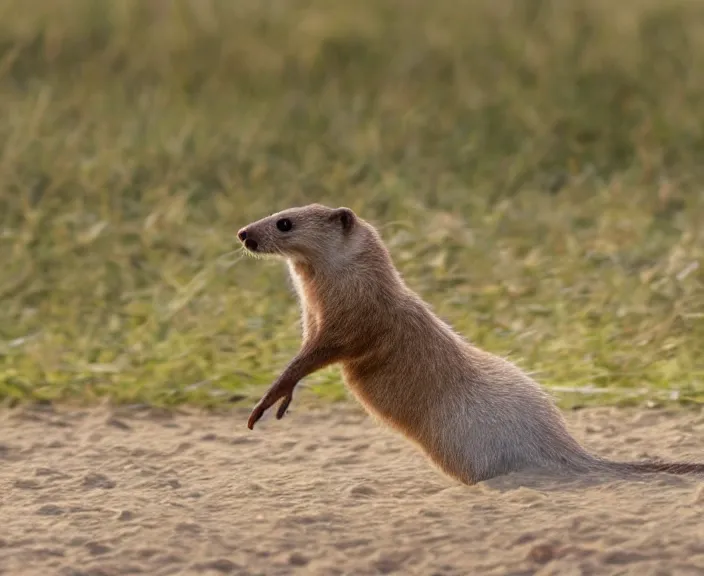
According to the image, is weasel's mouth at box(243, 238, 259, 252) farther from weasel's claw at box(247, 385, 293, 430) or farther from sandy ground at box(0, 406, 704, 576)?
sandy ground at box(0, 406, 704, 576)

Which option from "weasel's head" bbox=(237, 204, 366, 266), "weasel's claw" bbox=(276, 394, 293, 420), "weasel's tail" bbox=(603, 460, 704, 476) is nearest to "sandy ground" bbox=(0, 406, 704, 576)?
"weasel's tail" bbox=(603, 460, 704, 476)

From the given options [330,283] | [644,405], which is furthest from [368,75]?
[330,283]

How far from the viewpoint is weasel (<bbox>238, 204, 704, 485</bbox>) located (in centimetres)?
402

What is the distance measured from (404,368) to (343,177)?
365 centimetres

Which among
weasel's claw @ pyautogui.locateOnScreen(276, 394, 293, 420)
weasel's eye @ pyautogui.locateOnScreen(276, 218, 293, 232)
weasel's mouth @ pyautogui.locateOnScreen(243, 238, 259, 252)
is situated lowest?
weasel's claw @ pyautogui.locateOnScreen(276, 394, 293, 420)

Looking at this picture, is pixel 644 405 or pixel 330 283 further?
pixel 644 405

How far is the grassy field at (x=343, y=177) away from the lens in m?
5.70

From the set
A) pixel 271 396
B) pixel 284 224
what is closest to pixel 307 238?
pixel 284 224

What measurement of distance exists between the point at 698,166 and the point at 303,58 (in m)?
2.62

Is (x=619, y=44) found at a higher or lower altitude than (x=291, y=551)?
higher

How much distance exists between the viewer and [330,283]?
4.25 m

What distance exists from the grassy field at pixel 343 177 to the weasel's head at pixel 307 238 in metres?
1.12

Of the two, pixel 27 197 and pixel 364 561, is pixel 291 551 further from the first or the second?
pixel 27 197

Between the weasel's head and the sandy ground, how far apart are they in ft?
2.08
